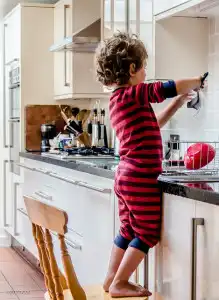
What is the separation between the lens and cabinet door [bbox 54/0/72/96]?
5184 millimetres

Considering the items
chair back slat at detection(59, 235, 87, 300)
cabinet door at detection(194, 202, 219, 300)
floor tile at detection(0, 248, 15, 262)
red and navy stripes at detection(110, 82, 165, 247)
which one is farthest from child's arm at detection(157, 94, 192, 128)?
floor tile at detection(0, 248, 15, 262)

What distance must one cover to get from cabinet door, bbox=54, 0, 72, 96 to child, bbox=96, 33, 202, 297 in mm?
2592

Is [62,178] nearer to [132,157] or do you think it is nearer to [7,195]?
[132,157]

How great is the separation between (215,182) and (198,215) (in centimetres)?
29

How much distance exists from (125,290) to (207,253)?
0.46m

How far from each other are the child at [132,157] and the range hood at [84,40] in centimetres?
192

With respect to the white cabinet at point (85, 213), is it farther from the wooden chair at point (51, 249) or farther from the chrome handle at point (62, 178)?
the wooden chair at point (51, 249)

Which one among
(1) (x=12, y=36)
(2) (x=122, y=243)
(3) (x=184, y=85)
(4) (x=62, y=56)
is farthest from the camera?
(1) (x=12, y=36)

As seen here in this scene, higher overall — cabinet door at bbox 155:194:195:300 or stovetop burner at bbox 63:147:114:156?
stovetop burner at bbox 63:147:114:156

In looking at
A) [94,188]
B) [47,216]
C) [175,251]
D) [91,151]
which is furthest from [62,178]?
[47,216]

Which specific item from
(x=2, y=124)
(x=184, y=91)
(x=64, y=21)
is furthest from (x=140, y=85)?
(x=2, y=124)

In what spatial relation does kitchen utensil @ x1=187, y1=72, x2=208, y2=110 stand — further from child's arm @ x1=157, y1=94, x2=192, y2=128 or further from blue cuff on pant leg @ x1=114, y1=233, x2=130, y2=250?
blue cuff on pant leg @ x1=114, y1=233, x2=130, y2=250

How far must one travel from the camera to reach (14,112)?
5.88 metres

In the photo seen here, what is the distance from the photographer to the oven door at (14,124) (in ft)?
18.7
